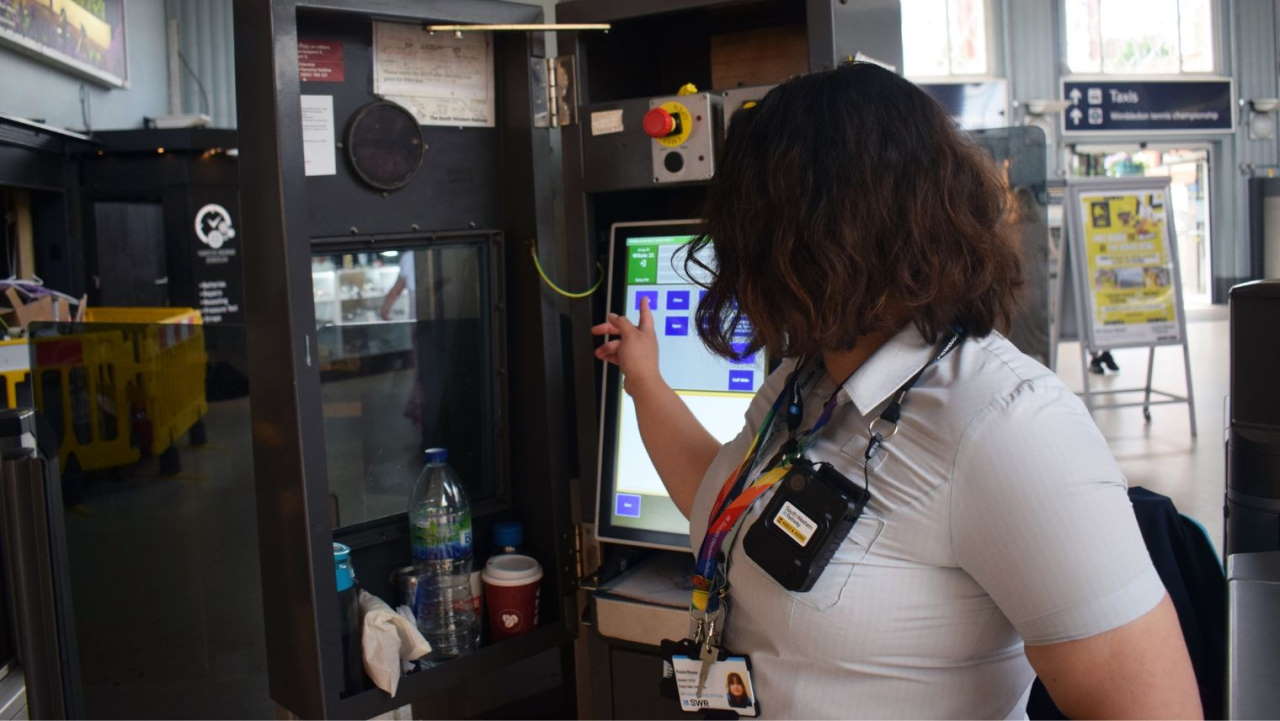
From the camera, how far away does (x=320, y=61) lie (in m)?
1.95

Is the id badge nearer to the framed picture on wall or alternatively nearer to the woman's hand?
the woman's hand

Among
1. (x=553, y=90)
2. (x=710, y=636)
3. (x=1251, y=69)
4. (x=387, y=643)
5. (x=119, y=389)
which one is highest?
(x=1251, y=69)

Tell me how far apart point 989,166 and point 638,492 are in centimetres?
121

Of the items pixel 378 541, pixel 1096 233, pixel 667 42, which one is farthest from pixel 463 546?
pixel 1096 233

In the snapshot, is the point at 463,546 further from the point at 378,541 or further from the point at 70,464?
the point at 70,464

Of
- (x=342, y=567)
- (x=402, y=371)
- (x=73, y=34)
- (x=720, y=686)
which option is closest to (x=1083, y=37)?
(x=73, y=34)

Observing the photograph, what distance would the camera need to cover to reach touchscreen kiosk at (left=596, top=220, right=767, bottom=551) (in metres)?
2.05

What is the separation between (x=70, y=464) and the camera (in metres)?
4.59

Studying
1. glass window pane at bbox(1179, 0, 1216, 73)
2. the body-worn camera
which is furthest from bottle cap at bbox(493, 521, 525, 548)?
glass window pane at bbox(1179, 0, 1216, 73)

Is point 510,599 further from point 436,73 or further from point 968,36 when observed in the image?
point 968,36

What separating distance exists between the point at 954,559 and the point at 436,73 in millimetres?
1545

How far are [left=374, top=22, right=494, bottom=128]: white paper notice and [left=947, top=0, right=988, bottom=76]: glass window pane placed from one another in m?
13.9

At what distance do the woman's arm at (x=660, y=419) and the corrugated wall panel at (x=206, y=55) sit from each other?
37.1ft

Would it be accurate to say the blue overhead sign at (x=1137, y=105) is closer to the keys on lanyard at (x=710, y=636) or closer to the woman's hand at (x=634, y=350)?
the woman's hand at (x=634, y=350)
